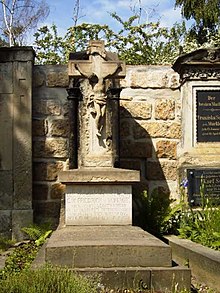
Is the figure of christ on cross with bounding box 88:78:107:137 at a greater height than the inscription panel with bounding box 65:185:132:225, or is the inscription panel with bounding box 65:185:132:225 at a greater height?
the figure of christ on cross with bounding box 88:78:107:137

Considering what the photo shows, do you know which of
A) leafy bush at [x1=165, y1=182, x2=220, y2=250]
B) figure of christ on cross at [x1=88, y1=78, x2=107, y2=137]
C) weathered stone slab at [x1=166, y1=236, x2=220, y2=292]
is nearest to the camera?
weathered stone slab at [x1=166, y1=236, x2=220, y2=292]

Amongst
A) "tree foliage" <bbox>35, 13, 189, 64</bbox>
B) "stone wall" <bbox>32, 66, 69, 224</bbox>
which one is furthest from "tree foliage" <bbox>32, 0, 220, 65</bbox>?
"stone wall" <bbox>32, 66, 69, 224</bbox>

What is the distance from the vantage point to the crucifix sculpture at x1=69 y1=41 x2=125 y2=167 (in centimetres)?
666

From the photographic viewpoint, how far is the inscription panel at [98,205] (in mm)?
6242

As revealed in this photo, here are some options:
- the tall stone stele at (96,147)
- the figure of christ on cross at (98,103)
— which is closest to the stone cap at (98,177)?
the tall stone stele at (96,147)

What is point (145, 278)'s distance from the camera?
14.0ft

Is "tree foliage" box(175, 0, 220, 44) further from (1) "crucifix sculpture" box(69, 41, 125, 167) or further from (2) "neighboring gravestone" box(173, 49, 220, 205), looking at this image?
(1) "crucifix sculpture" box(69, 41, 125, 167)

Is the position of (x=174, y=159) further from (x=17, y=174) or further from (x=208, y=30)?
(x=208, y=30)

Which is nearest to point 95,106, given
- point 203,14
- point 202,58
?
point 202,58

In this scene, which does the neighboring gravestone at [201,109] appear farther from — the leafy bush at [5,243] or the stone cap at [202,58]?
the leafy bush at [5,243]

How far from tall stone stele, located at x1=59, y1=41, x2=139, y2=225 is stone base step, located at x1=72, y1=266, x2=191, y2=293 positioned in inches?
76.9

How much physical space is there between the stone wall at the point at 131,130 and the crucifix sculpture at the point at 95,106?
146 cm

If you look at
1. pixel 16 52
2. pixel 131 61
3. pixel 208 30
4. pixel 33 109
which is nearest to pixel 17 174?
pixel 33 109

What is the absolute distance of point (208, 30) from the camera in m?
24.2
